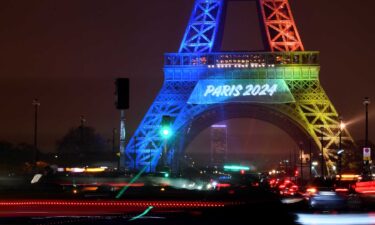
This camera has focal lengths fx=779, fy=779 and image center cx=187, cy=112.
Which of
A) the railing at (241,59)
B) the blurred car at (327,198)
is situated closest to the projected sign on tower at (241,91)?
the railing at (241,59)

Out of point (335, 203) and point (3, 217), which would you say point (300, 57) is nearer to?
point (335, 203)

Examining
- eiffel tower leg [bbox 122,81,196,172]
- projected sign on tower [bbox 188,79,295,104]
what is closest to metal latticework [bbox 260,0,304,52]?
projected sign on tower [bbox 188,79,295,104]

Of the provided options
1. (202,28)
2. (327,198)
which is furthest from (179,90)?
(327,198)

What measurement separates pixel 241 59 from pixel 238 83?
2.68 metres

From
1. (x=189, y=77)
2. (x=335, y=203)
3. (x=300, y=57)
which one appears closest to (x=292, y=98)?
(x=300, y=57)

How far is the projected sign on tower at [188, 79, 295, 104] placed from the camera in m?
81.9

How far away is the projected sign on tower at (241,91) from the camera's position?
81938mm

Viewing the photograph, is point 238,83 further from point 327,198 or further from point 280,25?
point 327,198

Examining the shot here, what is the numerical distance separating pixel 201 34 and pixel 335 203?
51.8 metres

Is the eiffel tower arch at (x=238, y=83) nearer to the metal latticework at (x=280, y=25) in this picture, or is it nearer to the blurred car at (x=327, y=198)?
the metal latticework at (x=280, y=25)

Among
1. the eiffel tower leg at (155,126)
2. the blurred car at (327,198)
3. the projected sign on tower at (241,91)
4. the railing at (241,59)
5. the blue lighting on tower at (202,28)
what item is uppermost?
the blue lighting on tower at (202,28)

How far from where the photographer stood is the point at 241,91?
83938 mm

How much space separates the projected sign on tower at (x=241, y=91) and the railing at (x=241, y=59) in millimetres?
1813

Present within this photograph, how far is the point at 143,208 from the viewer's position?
2452 centimetres
